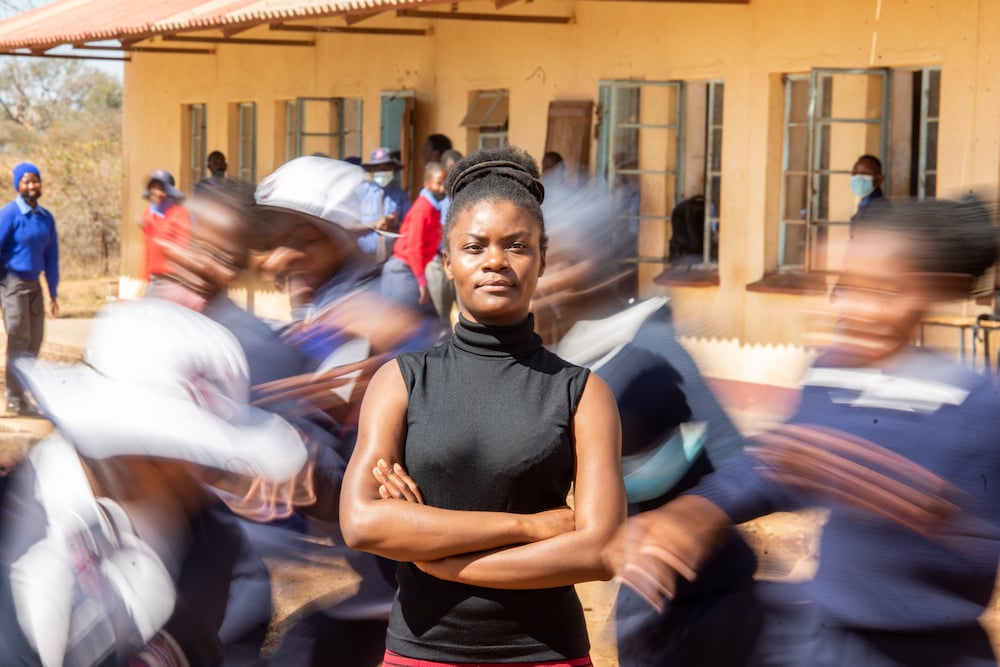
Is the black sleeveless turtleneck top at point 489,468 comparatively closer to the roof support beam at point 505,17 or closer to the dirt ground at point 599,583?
the dirt ground at point 599,583

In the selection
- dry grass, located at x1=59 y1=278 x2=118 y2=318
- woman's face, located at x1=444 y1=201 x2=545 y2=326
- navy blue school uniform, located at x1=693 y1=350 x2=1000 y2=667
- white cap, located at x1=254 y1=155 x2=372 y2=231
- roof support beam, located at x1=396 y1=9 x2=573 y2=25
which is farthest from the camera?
dry grass, located at x1=59 y1=278 x2=118 y2=318

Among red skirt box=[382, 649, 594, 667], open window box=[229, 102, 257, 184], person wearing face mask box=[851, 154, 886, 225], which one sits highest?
open window box=[229, 102, 257, 184]

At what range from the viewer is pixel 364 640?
141 inches

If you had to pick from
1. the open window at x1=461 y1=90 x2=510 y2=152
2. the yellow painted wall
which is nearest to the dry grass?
the yellow painted wall

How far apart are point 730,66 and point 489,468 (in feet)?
→ 28.5

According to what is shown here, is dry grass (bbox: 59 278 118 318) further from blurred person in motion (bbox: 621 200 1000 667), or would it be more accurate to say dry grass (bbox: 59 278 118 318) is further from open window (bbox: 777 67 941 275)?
blurred person in motion (bbox: 621 200 1000 667)

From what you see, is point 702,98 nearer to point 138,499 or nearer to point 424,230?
point 424,230

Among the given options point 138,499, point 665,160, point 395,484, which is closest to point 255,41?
point 665,160

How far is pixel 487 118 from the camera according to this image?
1334cm

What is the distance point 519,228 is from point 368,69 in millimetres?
12916

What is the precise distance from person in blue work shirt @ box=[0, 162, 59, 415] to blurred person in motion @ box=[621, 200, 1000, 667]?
27.9 feet

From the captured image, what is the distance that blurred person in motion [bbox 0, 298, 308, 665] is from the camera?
3150mm

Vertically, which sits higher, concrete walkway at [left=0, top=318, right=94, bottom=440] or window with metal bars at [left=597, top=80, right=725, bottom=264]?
window with metal bars at [left=597, top=80, right=725, bottom=264]

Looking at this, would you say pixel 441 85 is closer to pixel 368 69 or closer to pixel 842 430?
pixel 368 69
